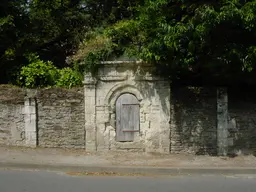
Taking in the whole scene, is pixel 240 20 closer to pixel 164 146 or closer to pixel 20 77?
pixel 164 146

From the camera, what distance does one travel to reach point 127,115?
32.1ft

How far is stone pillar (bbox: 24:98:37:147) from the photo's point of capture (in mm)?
10227

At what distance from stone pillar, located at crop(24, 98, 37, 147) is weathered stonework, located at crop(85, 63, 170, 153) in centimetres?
176

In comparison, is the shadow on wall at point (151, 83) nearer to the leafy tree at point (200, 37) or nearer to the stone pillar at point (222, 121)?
the leafy tree at point (200, 37)

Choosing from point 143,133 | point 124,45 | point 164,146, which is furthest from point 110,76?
point 164,146

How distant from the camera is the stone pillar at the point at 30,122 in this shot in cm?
1023

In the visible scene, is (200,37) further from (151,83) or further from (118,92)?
(118,92)

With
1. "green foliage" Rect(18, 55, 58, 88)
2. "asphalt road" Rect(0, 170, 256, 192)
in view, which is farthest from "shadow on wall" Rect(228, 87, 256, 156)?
"green foliage" Rect(18, 55, 58, 88)

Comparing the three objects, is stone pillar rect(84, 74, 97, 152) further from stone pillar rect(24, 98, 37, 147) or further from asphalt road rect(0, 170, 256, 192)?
asphalt road rect(0, 170, 256, 192)

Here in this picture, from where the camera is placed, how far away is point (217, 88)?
31.0ft

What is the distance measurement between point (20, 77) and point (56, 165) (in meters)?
3.94

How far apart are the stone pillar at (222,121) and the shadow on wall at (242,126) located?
0.18 meters

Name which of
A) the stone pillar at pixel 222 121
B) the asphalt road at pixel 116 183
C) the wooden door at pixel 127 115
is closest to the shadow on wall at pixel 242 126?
the stone pillar at pixel 222 121

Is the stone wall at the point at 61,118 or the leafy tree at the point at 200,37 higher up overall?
the leafy tree at the point at 200,37
